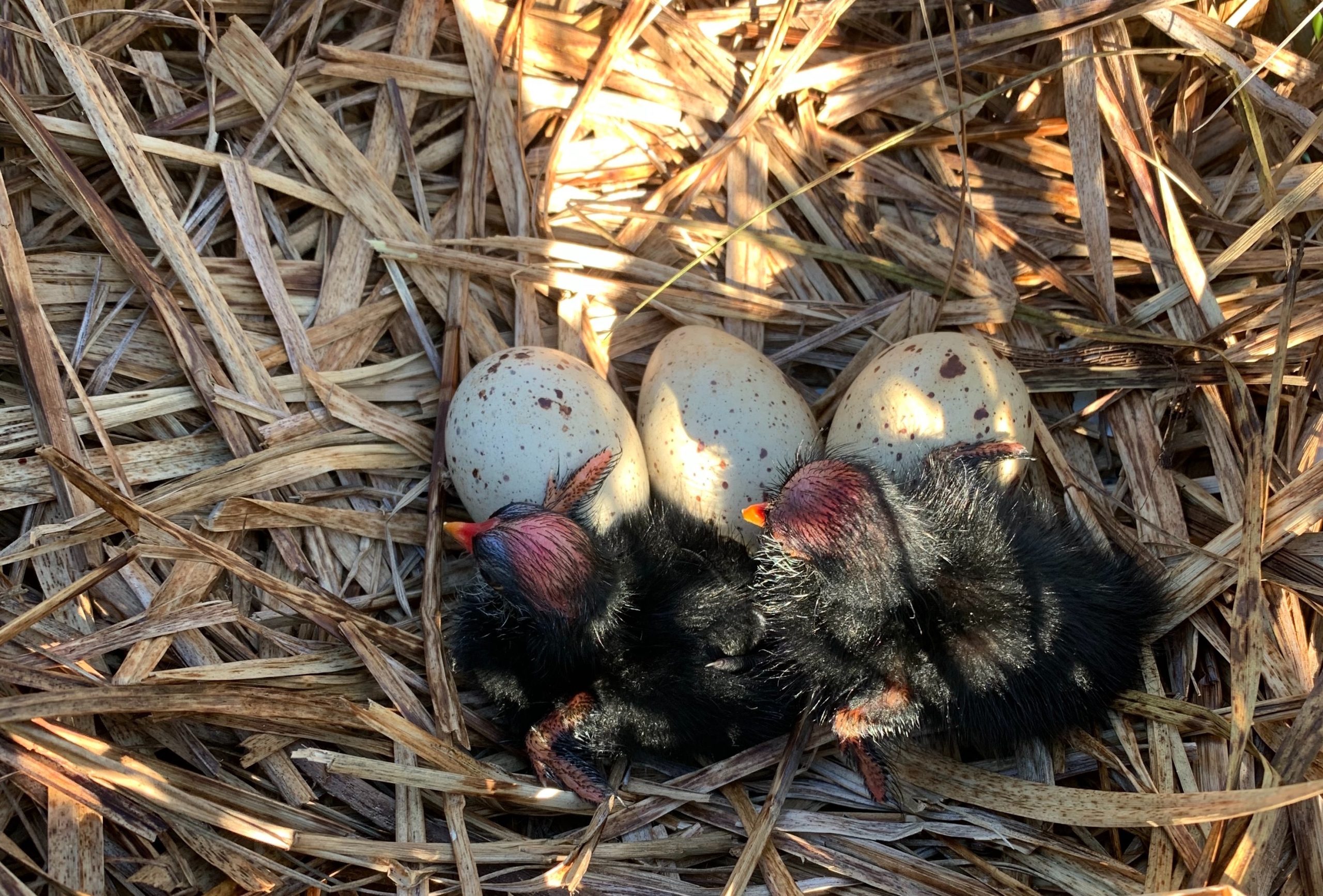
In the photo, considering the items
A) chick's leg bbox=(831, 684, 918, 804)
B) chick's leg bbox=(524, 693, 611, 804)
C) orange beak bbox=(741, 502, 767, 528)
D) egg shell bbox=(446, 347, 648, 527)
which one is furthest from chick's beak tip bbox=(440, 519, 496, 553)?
chick's leg bbox=(831, 684, 918, 804)

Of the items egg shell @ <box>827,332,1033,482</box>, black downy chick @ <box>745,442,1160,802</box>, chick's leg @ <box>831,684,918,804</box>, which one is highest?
egg shell @ <box>827,332,1033,482</box>

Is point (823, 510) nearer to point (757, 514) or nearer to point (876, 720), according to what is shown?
point (757, 514)

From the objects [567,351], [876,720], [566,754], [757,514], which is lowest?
[566,754]

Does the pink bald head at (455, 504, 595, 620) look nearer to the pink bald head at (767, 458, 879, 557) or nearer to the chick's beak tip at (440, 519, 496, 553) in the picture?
the chick's beak tip at (440, 519, 496, 553)

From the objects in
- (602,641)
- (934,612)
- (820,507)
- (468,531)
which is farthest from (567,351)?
(934,612)

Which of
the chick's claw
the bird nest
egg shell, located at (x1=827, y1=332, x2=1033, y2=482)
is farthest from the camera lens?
egg shell, located at (x1=827, y1=332, x2=1033, y2=482)

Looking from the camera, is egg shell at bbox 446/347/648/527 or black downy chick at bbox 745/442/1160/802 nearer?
black downy chick at bbox 745/442/1160/802

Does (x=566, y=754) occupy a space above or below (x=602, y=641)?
below
